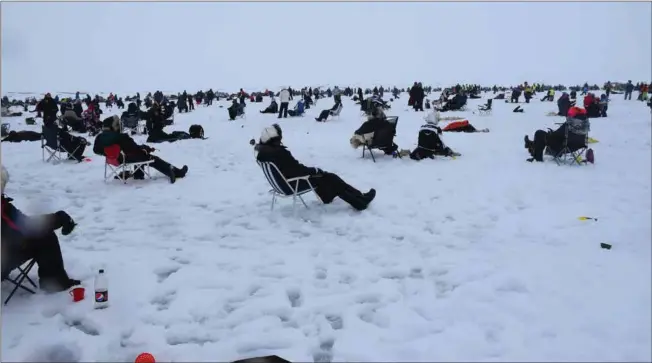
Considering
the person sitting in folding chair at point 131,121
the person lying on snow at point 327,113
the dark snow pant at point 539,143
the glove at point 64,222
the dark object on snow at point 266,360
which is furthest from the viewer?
the person lying on snow at point 327,113

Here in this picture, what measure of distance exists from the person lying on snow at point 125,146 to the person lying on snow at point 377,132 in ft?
13.7

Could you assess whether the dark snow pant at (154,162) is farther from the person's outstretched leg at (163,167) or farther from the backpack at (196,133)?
the backpack at (196,133)

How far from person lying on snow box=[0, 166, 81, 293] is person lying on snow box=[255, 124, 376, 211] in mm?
2821

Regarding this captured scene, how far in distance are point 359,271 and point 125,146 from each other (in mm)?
5945

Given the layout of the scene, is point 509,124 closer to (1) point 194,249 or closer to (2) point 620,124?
(2) point 620,124

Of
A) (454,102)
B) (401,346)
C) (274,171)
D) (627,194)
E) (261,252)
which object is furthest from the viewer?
(454,102)

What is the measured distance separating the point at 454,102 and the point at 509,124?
7410 mm

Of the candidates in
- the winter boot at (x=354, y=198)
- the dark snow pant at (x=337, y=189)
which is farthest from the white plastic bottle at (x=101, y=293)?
the winter boot at (x=354, y=198)

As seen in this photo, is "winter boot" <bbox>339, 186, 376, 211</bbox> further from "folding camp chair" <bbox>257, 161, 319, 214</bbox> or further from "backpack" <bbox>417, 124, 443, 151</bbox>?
"backpack" <bbox>417, 124, 443, 151</bbox>

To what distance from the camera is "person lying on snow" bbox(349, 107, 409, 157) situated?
10645 millimetres

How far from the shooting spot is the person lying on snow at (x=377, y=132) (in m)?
10.6

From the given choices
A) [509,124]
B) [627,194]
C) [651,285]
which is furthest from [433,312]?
[509,124]

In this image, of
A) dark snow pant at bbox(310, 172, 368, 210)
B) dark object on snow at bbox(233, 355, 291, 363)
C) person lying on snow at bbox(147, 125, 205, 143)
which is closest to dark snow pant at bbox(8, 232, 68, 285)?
dark object on snow at bbox(233, 355, 291, 363)

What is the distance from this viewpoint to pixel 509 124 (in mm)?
18641
